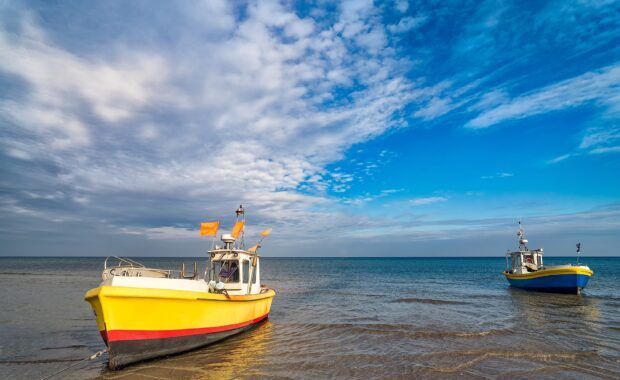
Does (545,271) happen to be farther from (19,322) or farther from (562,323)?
(19,322)

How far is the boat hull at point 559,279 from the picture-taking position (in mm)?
27312

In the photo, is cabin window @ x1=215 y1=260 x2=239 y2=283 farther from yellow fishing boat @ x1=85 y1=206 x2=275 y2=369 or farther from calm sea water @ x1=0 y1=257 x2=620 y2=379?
calm sea water @ x1=0 y1=257 x2=620 y2=379

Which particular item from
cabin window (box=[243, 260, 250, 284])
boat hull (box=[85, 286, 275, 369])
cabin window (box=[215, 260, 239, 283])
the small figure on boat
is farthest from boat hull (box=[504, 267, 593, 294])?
boat hull (box=[85, 286, 275, 369])

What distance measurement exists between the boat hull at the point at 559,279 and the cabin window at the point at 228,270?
2769 cm

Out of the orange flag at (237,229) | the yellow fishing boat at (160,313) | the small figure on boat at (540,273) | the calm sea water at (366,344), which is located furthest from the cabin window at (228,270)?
the small figure on boat at (540,273)

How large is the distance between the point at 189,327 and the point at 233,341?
314 cm

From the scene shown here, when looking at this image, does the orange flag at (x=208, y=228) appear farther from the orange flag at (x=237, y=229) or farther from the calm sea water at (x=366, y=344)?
the calm sea water at (x=366, y=344)

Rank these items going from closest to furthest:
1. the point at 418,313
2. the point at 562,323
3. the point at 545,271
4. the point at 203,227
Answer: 1. the point at 203,227
2. the point at 562,323
3. the point at 418,313
4. the point at 545,271

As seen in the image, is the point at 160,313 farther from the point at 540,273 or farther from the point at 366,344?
the point at 540,273

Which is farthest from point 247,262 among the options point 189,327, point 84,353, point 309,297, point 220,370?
point 309,297

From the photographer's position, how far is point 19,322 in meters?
16.8

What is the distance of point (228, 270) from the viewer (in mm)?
15086

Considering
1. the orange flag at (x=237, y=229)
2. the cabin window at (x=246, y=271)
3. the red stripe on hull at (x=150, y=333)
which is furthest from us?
the orange flag at (x=237, y=229)

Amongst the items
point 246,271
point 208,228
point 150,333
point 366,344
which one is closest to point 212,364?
point 150,333
